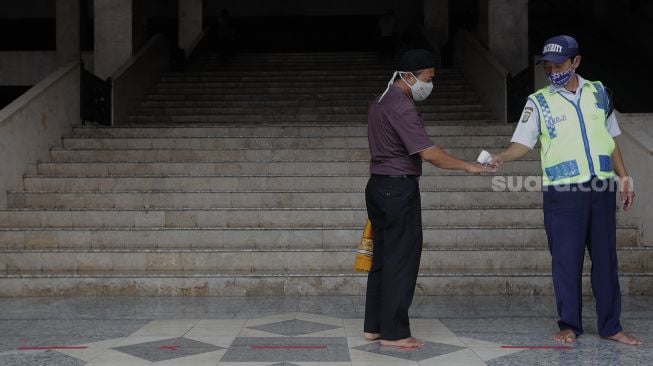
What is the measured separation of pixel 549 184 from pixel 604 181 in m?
0.33

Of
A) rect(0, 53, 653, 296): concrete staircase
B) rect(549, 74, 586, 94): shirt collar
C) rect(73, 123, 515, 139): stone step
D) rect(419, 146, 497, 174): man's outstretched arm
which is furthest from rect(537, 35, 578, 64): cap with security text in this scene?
rect(73, 123, 515, 139): stone step

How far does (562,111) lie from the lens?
14.9ft

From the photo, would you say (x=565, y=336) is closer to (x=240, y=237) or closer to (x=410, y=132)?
(x=410, y=132)

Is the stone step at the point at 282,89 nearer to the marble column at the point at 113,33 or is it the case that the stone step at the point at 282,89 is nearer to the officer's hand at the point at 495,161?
the marble column at the point at 113,33

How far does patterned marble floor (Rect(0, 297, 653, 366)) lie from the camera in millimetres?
4062

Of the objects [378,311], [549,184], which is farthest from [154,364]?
[549,184]

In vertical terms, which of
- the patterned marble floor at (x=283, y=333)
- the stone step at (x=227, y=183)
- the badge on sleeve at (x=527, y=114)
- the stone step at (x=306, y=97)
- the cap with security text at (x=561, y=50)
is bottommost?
the patterned marble floor at (x=283, y=333)

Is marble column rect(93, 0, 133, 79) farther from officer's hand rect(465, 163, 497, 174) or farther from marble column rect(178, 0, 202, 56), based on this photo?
officer's hand rect(465, 163, 497, 174)

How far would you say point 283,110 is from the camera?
43.2 feet

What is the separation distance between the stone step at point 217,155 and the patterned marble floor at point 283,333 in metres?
3.27

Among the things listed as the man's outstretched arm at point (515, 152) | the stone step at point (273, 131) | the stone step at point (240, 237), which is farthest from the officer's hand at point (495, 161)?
the stone step at point (273, 131)

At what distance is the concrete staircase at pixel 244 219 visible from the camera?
21.3ft

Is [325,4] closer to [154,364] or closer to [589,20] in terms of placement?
[589,20]

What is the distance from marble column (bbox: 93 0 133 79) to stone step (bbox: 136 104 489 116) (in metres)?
1.64
